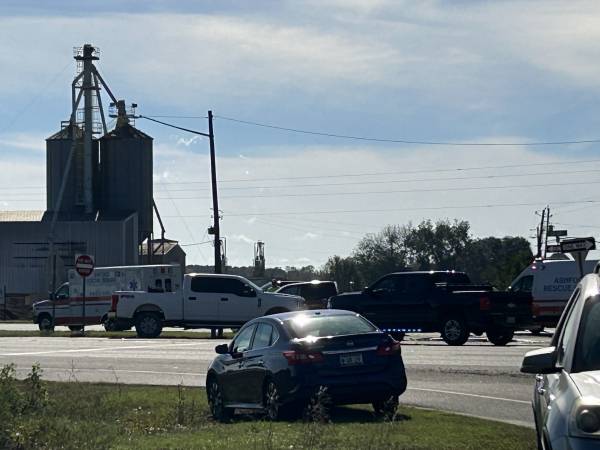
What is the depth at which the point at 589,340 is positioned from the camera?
23.0 feet

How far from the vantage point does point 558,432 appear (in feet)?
20.8

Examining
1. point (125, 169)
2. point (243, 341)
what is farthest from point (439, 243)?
point (243, 341)

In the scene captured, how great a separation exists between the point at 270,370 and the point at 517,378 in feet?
21.8

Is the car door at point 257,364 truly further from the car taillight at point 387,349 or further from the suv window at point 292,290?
the suv window at point 292,290

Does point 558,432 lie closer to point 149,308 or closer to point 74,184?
point 149,308

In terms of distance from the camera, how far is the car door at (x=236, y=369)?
1475 centimetres

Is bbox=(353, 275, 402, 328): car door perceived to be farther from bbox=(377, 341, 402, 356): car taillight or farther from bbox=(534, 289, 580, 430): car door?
bbox=(534, 289, 580, 430): car door

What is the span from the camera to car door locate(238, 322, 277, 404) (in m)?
14.3

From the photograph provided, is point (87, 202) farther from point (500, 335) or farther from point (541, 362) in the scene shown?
point (541, 362)

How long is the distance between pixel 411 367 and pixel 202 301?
16.2 m

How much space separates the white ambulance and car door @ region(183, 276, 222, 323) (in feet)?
26.1

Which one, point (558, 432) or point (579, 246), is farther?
point (579, 246)

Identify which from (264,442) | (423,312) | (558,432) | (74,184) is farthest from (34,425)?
(74,184)

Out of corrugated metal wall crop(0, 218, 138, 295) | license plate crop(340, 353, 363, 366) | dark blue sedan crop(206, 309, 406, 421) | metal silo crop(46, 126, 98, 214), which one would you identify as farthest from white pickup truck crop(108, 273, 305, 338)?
metal silo crop(46, 126, 98, 214)
